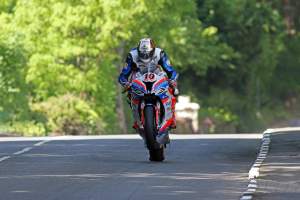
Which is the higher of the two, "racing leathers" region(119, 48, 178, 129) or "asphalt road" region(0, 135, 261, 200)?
"racing leathers" region(119, 48, 178, 129)

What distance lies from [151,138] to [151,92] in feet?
2.38

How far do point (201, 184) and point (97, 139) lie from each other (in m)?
12.3


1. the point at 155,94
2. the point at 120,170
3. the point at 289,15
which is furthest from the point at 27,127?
the point at 289,15

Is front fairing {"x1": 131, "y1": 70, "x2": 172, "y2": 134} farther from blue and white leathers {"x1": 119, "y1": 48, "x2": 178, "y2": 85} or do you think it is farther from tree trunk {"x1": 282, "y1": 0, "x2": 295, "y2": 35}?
tree trunk {"x1": 282, "y1": 0, "x2": 295, "y2": 35}

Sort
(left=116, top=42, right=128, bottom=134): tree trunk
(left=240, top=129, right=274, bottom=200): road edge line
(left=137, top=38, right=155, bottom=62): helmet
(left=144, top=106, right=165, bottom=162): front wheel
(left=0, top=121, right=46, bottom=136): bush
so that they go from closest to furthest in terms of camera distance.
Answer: (left=240, top=129, right=274, bottom=200): road edge line
(left=144, top=106, right=165, bottom=162): front wheel
(left=137, top=38, right=155, bottom=62): helmet
(left=0, top=121, right=46, bottom=136): bush
(left=116, top=42, right=128, bottom=134): tree trunk

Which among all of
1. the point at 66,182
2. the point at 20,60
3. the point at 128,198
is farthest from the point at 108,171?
the point at 20,60

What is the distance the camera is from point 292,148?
80.0 feet

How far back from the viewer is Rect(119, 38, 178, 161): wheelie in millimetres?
21734

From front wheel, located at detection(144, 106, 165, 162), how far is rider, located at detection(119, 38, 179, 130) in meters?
0.38

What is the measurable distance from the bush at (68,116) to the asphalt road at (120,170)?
19888mm

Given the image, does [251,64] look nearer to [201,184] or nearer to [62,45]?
[62,45]

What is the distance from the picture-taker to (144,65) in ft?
72.0

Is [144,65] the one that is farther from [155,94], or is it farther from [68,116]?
[68,116]

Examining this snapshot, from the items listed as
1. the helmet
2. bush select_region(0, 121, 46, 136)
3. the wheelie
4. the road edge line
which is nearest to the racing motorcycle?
the wheelie
